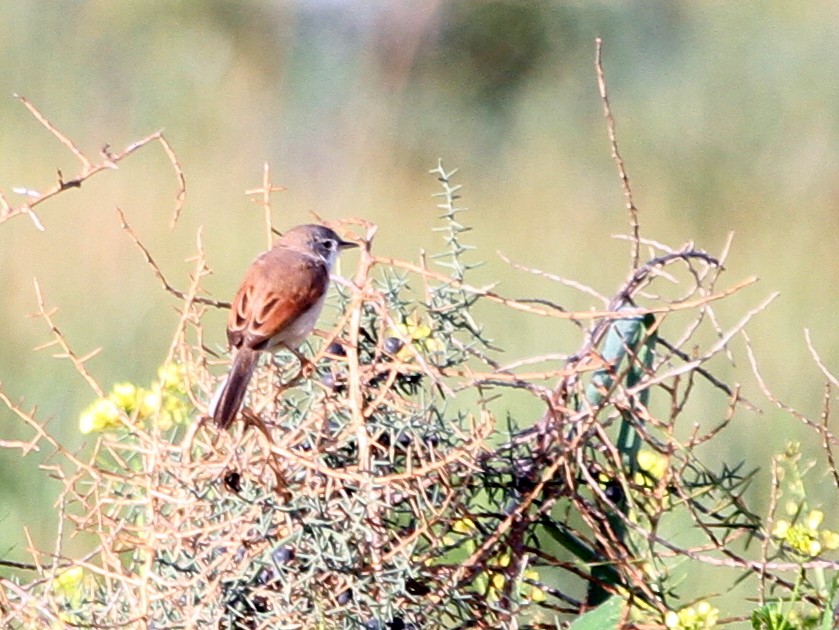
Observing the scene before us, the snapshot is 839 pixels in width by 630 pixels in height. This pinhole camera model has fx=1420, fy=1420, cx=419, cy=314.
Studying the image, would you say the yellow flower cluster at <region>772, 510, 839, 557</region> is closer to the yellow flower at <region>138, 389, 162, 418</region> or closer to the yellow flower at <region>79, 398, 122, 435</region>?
the yellow flower at <region>138, 389, 162, 418</region>

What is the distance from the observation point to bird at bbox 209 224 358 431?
2.22 m

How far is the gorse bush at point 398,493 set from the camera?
191 cm

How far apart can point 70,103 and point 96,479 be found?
7.33m

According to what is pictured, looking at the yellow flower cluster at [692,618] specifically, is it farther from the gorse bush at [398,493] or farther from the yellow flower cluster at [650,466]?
the yellow flower cluster at [650,466]

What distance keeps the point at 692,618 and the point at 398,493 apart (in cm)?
45

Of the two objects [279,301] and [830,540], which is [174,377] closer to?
[279,301]

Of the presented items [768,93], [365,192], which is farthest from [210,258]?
[768,93]

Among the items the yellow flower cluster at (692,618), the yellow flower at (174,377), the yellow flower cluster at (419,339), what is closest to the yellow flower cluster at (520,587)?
the yellow flower cluster at (692,618)

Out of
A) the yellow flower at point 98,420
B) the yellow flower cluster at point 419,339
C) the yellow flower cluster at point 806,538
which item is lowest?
the yellow flower cluster at point 806,538

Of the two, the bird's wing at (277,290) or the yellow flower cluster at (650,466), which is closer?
the yellow flower cluster at (650,466)

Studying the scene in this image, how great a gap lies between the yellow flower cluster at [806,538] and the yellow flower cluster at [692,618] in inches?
6.4

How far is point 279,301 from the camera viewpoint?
2945mm

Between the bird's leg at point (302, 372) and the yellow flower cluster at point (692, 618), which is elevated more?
the bird's leg at point (302, 372)

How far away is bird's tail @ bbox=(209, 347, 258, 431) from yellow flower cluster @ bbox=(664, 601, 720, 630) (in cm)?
68
